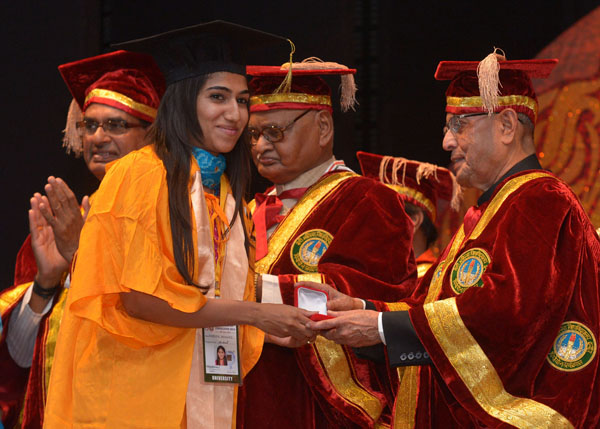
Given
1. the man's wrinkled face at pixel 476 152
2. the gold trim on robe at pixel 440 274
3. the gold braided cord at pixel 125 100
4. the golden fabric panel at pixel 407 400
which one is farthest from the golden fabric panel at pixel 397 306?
the gold braided cord at pixel 125 100

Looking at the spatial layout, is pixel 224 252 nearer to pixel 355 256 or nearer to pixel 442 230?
pixel 355 256

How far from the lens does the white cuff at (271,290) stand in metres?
3.46

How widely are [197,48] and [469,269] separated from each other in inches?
46.2

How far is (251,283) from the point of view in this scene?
3055mm

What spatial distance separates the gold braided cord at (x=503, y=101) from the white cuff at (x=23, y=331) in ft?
6.29

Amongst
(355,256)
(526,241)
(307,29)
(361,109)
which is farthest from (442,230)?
(526,241)

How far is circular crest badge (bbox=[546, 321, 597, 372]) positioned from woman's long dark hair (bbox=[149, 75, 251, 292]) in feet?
3.45

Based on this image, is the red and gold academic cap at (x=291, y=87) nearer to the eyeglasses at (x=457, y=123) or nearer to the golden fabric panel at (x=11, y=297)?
the eyeglasses at (x=457, y=123)

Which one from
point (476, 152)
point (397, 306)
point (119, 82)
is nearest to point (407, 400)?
point (397, 306)

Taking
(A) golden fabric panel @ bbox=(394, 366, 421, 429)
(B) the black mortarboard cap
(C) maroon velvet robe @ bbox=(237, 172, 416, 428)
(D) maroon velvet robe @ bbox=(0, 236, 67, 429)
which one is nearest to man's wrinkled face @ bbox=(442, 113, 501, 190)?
(C) maroon velvet robe @ bbox=(237, 172, 416, 428)

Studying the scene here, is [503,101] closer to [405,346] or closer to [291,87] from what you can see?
[405,346]

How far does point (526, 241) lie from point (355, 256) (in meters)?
0.87

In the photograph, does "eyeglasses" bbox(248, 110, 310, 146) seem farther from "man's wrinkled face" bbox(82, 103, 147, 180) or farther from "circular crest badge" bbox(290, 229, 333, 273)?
"man's wrinkled face" bbox(82, 103, 147, 180)

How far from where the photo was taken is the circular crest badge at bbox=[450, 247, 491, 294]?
120 inches
